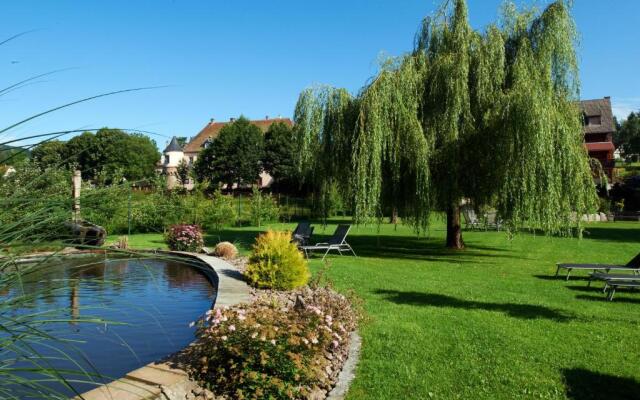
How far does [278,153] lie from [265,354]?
49.5m

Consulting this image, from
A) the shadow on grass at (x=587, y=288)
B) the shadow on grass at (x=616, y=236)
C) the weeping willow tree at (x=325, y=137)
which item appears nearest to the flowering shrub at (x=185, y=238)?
the weeping willow tree at (x=325, y=137)

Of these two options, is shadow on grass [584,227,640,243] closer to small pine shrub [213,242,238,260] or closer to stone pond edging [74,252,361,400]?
small pine shrub [213,242,238,260]

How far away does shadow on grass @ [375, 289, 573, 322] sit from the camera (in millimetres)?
6688

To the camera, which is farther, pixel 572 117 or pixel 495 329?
pixel 572 117

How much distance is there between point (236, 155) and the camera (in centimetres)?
5256

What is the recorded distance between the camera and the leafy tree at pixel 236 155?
5256 centimetres

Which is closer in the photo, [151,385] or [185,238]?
[151,385]

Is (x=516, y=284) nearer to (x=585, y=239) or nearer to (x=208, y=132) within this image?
(x=585, y=239)

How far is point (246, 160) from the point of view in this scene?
52500 mm

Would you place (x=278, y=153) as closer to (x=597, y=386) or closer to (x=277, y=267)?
(x=277, y=267)

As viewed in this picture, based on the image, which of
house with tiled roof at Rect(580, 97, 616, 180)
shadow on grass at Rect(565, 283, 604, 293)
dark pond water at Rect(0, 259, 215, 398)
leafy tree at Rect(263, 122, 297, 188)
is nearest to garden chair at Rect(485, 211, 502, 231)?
shadow on grass at Rect(565, 283, 604, 293)

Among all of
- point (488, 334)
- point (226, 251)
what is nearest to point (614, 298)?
point (488, 334)

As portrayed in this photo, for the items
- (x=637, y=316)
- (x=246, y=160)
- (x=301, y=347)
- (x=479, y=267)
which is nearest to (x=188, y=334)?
(x=301, y=347)

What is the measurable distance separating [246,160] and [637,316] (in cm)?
4754
